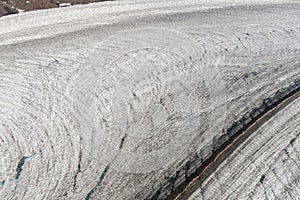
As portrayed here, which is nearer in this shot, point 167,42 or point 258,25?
point 167,42

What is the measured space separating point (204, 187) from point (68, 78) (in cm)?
427

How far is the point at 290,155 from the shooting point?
810 cm

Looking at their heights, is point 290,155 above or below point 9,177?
above

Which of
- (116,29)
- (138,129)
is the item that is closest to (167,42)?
(116,29)

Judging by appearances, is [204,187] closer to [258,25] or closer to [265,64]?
[265,64]

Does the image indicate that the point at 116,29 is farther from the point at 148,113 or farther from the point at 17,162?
the point at 17,162

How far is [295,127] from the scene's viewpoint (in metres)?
8.88

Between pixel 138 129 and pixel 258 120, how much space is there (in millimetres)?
3030

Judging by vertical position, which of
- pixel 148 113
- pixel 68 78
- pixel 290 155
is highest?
pixel 68 78

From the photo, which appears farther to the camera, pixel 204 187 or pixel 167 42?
pixel 167 42

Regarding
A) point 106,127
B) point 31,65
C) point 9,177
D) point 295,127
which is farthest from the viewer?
point 31,65

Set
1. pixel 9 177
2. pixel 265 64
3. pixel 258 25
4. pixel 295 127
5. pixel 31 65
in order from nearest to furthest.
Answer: pixel 9 177, pixel 295 127, pixel 31 65, pixel 265 64, pixel 258 25

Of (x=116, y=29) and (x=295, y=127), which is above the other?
(x=116, y=29)

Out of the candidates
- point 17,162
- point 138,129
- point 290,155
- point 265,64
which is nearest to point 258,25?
point 265,64
